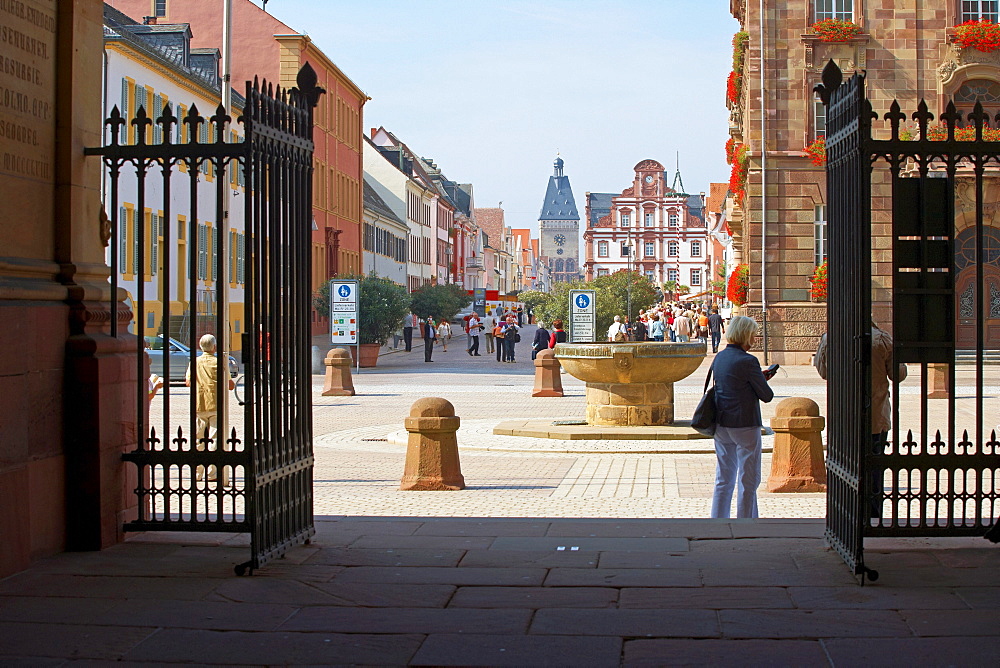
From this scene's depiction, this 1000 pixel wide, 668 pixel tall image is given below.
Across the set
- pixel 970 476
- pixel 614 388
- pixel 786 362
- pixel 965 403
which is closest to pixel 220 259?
pixel 970 476

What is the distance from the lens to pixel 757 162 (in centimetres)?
3731

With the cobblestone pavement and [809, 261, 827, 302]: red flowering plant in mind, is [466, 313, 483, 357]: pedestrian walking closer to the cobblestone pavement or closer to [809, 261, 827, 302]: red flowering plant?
[809, 261, 827, 302]: red flowering plant

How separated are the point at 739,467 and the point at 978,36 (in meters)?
30.7

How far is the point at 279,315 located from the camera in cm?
718

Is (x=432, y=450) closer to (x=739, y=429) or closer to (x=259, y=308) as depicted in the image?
(x=739, y=429)

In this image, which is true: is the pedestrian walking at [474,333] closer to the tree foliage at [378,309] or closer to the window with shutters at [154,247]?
the tree foliage at [378,309]

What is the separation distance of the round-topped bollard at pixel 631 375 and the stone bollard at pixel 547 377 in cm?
730

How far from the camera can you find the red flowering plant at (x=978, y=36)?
3584 centimetres

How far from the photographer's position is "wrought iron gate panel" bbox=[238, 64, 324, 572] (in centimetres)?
676

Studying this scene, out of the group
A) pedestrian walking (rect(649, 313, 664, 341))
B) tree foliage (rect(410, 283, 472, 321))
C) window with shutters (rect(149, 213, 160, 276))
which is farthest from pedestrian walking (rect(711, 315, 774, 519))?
tree foliage (rect(410, 283, 472, 321))

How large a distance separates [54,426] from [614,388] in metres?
11.1

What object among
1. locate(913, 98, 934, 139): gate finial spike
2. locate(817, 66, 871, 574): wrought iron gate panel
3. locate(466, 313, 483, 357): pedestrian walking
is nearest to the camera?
locate(913, 98, 934, 139): gate finial spike

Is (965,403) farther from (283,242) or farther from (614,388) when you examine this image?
(283,242)

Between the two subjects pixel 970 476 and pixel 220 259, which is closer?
pixel 220 259
